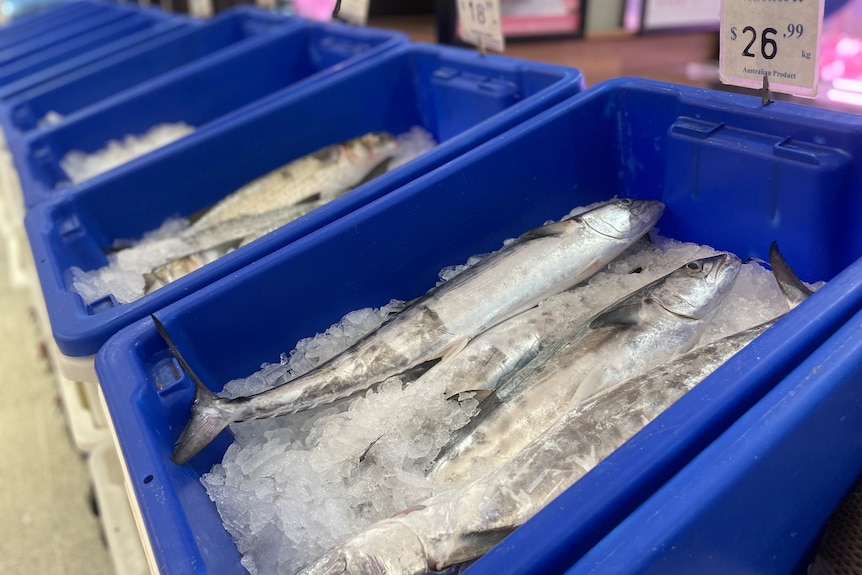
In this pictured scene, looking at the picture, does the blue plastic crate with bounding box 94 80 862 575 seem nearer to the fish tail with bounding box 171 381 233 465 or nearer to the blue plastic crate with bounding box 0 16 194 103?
the fish tail with bounding box 171 381 233 465

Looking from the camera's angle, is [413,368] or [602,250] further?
[602,250]

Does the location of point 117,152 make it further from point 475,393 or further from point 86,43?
point 86,43

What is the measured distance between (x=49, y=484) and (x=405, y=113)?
2026mm

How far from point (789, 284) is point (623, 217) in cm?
38

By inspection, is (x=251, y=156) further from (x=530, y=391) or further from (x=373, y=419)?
(x=530, y=391)

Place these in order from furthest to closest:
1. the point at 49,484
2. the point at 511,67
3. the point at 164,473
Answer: the point at 49,484 < the point at 511,67 < the point at 164,473

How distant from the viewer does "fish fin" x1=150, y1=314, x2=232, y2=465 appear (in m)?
0.97

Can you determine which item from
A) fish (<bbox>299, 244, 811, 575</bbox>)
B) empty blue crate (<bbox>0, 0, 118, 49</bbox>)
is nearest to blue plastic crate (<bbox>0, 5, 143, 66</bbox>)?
empty blue crate (<bbox>0, 0, 118, 49</bbox>)

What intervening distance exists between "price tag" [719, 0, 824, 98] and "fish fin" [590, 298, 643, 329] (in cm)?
48

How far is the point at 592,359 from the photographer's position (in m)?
1.04

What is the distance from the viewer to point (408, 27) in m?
4.84

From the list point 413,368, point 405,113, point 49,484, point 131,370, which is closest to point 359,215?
point 413,368

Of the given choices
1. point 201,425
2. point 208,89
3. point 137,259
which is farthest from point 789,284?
point 208,89

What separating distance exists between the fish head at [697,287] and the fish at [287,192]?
1.13m
